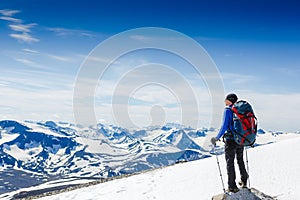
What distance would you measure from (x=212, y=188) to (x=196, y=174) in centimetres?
356

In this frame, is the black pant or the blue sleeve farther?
the black pant

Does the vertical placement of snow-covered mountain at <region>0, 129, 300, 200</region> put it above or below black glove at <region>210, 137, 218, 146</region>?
below

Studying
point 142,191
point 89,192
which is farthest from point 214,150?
point 89,192

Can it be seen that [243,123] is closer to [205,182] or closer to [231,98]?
[231,98]

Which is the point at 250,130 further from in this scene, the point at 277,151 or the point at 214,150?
the point at 277,151

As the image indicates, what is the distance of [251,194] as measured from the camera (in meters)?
11.3

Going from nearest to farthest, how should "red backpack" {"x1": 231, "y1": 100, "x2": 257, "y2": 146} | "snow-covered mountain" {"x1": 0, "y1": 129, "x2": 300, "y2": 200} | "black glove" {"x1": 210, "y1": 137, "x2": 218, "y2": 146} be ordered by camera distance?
"red backpack" {"x1": 231, "y1": 100, "x2": 257, "y2": 146} < "black glove" {"x1": 210, "y1": 137, "x2": 218, "y2": 146} < "snow-covered mountain" {"x1": 0, "y1": 129, "x2": 300, "y2": 200}

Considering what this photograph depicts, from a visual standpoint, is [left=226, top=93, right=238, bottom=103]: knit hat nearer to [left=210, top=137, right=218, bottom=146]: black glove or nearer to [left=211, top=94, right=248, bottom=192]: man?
[left=211, top=94, right=248, bottom=192]: man

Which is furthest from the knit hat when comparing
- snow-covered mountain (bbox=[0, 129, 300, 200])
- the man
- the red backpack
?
snow-covered mountain (bbox=[0, 129, 300, 200])

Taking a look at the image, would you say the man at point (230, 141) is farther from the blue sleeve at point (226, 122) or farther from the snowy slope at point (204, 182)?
the snowy slope at point (204, 182)

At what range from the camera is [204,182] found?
15.8 metres

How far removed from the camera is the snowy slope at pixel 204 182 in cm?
1372

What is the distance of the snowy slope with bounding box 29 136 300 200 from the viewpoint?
45.0 feet

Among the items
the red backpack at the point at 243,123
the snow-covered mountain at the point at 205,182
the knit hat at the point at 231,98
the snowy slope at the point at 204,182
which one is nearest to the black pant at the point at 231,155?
the red backpack at the point at 243,123
